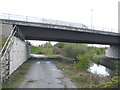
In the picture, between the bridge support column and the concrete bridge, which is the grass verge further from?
the bridge support column

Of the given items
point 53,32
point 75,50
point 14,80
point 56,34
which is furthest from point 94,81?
point 75,50

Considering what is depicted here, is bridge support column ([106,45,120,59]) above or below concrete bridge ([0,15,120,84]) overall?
below

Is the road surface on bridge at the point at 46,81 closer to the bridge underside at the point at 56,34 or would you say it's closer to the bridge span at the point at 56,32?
the bridge span at the point at 56,32

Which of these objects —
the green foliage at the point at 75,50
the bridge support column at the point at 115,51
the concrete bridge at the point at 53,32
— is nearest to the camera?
the concrete bridge at the point at 53,32

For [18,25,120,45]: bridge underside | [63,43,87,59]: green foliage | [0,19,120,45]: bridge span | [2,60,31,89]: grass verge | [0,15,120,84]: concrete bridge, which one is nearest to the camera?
[2,60,31,89]: grass verge

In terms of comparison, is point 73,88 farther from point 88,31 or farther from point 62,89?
point 88,31

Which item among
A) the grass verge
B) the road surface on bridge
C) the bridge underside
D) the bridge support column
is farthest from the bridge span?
the road surface on bridge

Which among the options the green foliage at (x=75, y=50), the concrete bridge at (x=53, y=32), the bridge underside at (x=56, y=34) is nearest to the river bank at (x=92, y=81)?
the concrete bridge at (x=53, y=32)

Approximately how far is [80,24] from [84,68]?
43.0ft

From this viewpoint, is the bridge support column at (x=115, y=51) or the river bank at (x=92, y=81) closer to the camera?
the river bank at (x=92, y=81)

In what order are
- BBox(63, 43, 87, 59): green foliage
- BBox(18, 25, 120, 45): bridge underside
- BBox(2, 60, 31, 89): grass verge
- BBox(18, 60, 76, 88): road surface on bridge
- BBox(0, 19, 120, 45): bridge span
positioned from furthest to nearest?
BBox(63, 43, 87, 59): green foliage → BBox(18, 25, 120, 45): bridge underside → BBox(0, 19, 120, 45): bridge span → BBox(18, 60, 76, 88): road surface on bridge → BBox(2, 60, 31, 89): grass verge

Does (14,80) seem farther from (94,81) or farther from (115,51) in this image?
(115,51)

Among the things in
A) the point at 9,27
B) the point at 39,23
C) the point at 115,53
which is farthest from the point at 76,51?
the point at 9,27

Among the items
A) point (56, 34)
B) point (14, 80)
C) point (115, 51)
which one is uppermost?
point (56, 34)
